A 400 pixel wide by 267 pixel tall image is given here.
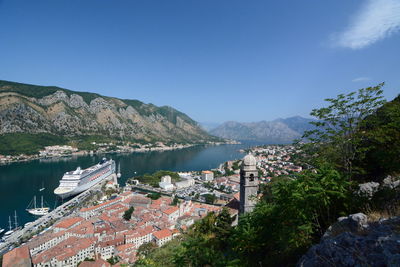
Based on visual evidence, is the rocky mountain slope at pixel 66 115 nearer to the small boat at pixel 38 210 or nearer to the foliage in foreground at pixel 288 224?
the small boat at pixel 38 210

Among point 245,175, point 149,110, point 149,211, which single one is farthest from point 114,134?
point 245,175

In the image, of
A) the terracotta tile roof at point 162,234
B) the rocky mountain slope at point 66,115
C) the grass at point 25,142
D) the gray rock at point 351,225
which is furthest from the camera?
the rocky mountain slope at point 66,115

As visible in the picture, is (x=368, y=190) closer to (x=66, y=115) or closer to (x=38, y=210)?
(x=38, y=210)

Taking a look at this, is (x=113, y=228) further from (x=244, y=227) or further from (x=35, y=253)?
(x=244, y=227)

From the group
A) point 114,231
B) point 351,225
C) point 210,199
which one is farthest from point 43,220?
point 351,225

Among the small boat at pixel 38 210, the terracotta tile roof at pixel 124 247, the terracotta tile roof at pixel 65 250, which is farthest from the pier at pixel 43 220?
the terracotta tile roof at pixel 124 247

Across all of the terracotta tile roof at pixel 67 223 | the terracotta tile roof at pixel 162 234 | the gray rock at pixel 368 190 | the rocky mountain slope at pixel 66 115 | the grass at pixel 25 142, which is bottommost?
the terracotta tile roof at pixel 67 223

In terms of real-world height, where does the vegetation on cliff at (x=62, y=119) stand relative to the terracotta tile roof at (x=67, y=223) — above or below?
above
